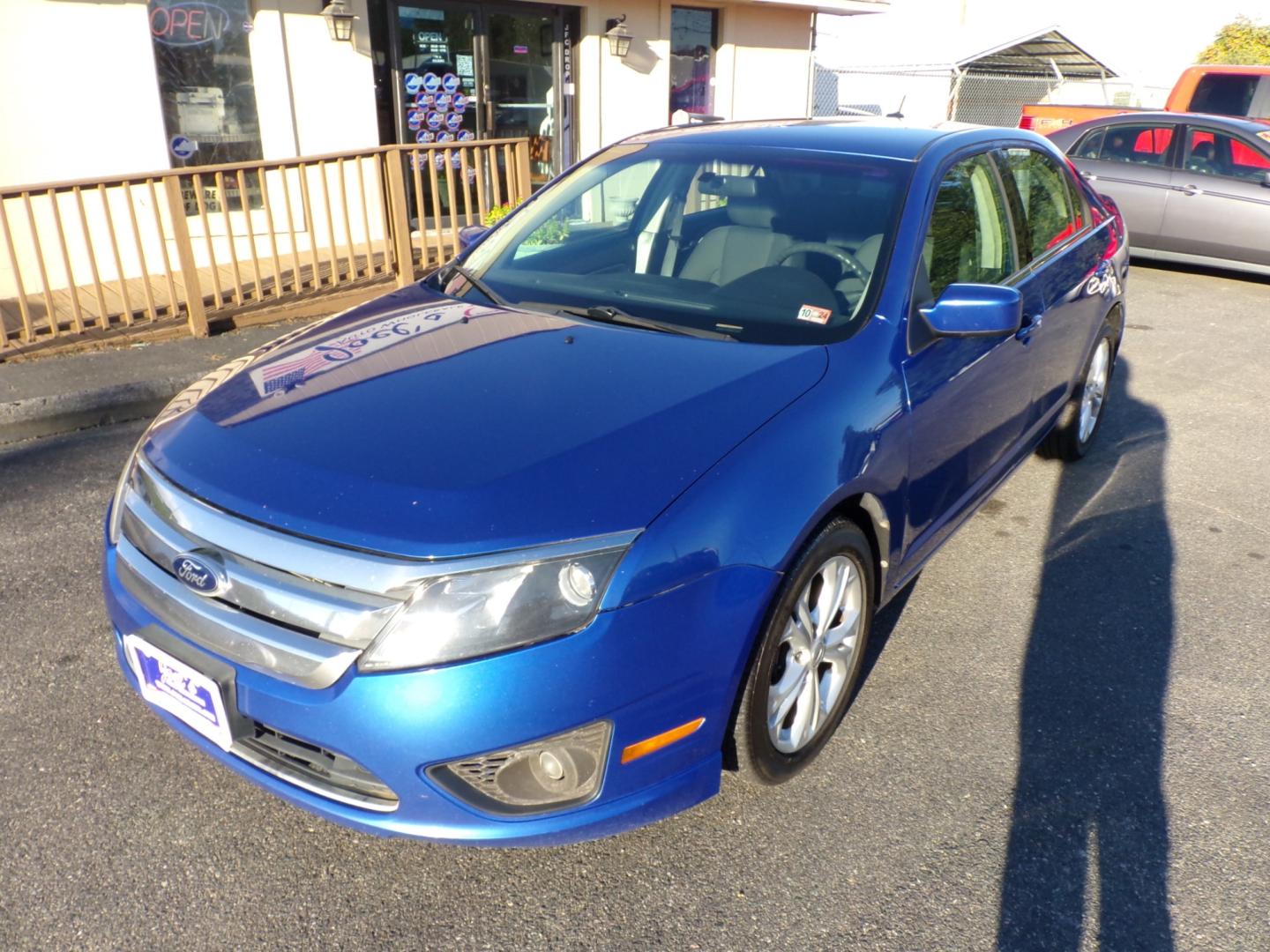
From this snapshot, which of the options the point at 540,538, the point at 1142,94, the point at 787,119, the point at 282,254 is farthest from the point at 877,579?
the point at 1142,94

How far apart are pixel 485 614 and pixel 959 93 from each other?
70.1 ft

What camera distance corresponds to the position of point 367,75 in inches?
347

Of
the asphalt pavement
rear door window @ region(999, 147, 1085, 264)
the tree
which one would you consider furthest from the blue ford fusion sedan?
the tree

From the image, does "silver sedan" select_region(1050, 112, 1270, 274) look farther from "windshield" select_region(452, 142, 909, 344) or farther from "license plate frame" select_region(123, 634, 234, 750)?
"license plate frame" select_region(123, 634, 234, 750)

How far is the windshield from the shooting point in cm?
283

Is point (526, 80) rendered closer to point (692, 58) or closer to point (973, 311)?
point (692, 58)

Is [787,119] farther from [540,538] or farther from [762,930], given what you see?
[762,930]

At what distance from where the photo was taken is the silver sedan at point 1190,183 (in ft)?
30.1

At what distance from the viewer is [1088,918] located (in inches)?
85.5

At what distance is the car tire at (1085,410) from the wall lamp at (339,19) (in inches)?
267

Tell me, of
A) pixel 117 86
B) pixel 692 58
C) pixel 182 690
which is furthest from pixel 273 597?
pixel 692 58

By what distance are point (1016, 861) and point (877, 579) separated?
0.80 metres

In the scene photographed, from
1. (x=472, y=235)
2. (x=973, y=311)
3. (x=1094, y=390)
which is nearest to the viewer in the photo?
(x=973, y=311)

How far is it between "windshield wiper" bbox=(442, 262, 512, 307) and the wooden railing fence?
10.5ft
